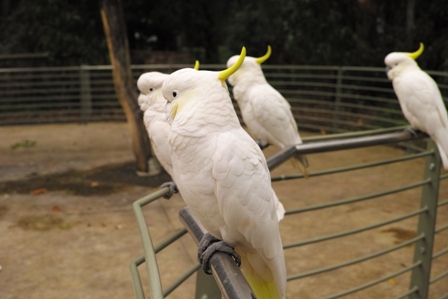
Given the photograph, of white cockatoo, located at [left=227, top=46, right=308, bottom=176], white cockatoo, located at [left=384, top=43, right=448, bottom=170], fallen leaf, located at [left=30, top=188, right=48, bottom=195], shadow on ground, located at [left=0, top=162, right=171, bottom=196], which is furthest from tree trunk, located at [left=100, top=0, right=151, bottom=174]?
white cockatoo, located at [left=384, top=43, right=448, bottom=170]

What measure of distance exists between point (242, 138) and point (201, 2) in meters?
6.30

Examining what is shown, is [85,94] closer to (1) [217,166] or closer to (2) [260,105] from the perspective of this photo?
(2) [260,105]

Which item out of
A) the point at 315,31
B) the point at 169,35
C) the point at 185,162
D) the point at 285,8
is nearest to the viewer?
the point at 185,162

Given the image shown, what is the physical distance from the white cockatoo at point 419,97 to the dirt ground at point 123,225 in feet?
2.59

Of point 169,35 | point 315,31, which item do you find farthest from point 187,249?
point 169,35

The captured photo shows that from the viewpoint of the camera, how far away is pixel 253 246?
3.33 ft

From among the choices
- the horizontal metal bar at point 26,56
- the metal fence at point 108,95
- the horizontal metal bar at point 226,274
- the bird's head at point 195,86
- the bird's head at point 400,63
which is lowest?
the metal fence at point 108,95

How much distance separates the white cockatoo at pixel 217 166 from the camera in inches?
37.1

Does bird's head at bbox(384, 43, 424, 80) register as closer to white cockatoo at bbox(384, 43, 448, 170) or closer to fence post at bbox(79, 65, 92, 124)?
white cockatoo at bbox(384, 43, 448, 170)

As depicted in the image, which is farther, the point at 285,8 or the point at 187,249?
the point at 285,8

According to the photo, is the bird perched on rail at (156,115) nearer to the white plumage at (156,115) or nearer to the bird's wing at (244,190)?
Answer: the white plumage at (156,115)

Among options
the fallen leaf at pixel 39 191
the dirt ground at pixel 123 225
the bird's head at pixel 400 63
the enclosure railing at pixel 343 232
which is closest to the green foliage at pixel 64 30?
the dirt ground at pixel 123 225

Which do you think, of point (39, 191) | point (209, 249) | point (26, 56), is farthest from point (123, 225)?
point (26, 56)

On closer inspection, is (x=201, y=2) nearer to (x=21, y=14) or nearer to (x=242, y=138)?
(x=21, y=14)
